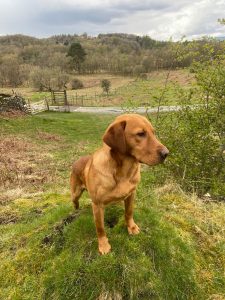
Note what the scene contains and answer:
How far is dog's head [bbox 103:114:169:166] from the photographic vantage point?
3.93 metres

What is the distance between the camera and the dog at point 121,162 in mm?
3945

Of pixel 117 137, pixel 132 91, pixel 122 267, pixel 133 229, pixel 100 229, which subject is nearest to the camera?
pixel 117 137

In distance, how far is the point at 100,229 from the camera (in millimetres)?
4629

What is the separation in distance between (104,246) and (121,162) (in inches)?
51.0

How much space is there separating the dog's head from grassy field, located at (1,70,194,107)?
532cm

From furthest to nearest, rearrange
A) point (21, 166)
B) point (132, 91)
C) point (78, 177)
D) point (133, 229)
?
point (132, 91) → point (21, 166) → point (78, 177) → point (133, 229)

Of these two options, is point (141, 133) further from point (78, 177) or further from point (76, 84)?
point (76, 84)

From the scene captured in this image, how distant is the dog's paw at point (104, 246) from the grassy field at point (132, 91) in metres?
5.49

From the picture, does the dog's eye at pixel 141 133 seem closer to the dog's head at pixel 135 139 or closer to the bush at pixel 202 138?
the dog's head at pixel 135 139

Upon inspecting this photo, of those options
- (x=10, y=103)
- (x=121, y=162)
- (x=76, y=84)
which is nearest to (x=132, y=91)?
(x=76, y=84)

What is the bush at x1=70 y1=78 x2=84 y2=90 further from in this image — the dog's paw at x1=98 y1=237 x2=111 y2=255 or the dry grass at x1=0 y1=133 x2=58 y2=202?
the dog's paw at x1=98 y1=237 x2=111 y2=255

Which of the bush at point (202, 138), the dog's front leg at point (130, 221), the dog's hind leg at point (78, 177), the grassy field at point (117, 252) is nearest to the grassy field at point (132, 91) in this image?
the bush at point (202, 138)

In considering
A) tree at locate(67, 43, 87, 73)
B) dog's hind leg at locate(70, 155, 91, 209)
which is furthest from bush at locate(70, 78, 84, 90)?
dog's hind leg at locate(70, 155, 91, 209)

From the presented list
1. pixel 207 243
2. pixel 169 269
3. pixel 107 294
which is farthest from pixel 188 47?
pixel 107 294
